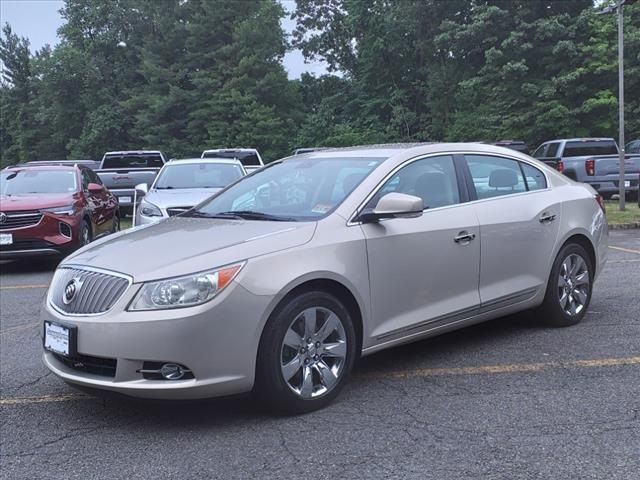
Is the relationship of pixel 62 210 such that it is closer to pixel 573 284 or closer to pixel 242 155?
pixel 573 284

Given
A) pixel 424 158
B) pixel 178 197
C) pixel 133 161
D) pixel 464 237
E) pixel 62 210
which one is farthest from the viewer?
pixel 133 161

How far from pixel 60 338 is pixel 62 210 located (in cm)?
678

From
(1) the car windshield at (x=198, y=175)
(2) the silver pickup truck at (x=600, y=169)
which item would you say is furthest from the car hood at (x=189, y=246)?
(2) the silver pickup truck at (x=600, y=169)

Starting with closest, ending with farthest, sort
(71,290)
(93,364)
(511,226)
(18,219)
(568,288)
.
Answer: (93,364)
(71,290)
(511,226)
(568,288)
(18,219)

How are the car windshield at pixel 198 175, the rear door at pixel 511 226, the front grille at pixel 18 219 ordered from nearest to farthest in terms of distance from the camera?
the rear door at pixel 511 226 < the front grille at pixel 18 219 < the car windshield at pixel 198 175

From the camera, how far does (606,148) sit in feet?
63.8

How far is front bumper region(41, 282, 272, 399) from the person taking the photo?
11.7 feet

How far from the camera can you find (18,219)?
9.78 meters

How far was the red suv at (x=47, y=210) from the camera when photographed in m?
9.79

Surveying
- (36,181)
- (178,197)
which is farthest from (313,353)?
(36,181)

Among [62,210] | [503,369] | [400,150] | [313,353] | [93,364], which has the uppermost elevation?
[400,150]

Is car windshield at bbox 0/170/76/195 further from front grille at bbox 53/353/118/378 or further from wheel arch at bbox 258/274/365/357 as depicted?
wheel arch at bbox 258/274/365/357

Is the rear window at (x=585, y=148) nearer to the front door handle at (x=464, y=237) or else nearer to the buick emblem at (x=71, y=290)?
the front door handle at (x=464, y=237)

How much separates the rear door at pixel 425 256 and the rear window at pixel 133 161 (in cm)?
1639
